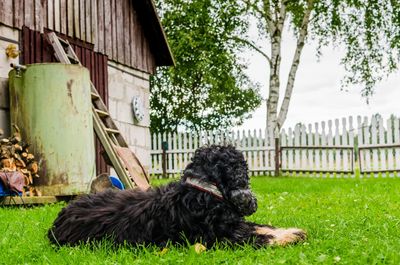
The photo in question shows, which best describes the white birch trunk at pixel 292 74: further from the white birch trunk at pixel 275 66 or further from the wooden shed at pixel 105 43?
the wooden shed at pixel 105 43

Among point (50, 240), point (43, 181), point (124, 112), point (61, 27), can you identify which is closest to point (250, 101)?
point (124, 112)

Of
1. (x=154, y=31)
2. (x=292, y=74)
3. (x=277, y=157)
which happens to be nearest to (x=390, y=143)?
(x=277, y=157)

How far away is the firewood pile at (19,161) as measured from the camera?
8.55 m

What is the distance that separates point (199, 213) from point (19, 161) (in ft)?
17.1

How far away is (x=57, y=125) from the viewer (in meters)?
8.70

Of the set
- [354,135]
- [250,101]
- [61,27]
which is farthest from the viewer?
[250,101]

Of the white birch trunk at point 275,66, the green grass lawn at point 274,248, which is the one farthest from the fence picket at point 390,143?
the green grass lawn at point 274,248

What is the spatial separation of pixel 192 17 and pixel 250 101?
2035cm

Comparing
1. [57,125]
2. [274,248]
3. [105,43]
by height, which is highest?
[105,43]

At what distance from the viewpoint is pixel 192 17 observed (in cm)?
2181

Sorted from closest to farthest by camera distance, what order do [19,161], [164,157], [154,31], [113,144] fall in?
[19,161]
[113,144]
[154,31]
[164,157]

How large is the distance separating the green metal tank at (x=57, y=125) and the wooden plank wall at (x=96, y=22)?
161 cm

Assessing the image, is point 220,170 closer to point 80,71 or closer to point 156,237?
point 156,237

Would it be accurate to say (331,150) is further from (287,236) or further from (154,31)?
(287,236)
